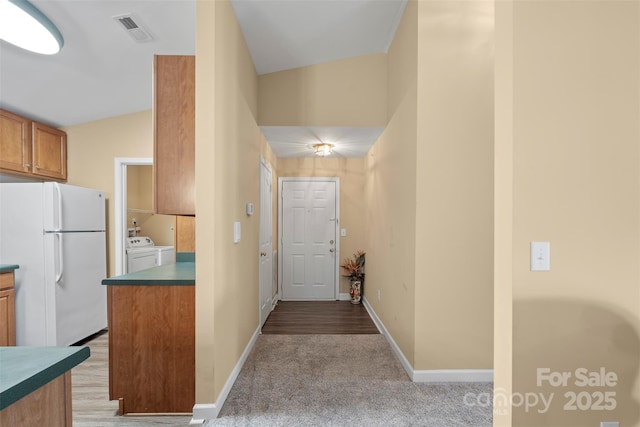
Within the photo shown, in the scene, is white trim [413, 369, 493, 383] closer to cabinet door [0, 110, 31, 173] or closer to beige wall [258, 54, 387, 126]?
beige wall [258, 54, 387, 126]

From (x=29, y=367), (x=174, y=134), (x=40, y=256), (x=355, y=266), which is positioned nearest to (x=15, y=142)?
(x=40, y=256)

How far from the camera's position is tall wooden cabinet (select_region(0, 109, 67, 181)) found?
282cm

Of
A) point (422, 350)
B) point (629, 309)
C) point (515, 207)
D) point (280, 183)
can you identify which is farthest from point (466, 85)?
point (280, 183)

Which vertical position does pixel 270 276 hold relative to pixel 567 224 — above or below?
below

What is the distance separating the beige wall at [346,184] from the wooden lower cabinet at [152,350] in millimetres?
3115

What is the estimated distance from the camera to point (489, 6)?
88.1 inches

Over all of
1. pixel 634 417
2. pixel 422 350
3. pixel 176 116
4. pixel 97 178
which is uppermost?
pixel 176 116

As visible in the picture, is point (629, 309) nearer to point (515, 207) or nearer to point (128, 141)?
point (515, 207)

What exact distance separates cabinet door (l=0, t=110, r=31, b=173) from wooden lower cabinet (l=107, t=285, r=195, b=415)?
80.8 inches

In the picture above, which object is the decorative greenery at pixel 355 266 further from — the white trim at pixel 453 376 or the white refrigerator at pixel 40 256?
the white refrigerator at pixel 40 256

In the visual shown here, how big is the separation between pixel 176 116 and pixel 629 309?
250 cm

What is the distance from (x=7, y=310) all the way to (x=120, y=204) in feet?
4.36

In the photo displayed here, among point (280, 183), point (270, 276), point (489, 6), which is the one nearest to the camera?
point (489, 6)

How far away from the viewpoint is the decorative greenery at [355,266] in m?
4.61
